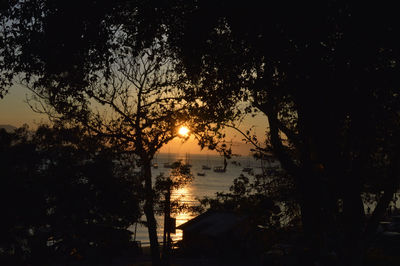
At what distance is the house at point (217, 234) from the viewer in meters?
37.7

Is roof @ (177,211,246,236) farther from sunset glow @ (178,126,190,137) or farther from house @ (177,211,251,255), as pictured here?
sunset glow @ (178,126,190,137)

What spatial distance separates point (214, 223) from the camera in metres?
40.7

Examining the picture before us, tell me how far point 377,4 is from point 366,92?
1916 millimetres

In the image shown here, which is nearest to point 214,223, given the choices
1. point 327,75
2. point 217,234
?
point 217,234

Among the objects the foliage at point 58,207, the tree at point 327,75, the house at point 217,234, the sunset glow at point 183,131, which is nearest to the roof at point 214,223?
the house at point 217,234

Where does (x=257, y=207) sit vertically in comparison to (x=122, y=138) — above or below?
below

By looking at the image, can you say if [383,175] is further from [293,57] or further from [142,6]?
[142,6]

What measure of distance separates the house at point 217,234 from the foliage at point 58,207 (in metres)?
23.9

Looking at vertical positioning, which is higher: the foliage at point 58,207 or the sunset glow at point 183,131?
the sunset glow at point 183,131

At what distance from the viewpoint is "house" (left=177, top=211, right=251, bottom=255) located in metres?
37.7

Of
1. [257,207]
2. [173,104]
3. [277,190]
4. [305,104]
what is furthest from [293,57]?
[173,104]

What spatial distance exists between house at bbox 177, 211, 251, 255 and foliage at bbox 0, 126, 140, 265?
23.9 metres

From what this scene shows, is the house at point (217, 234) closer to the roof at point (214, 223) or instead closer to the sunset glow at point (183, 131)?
the roof at point (214, 223)

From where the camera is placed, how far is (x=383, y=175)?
12742 mm
